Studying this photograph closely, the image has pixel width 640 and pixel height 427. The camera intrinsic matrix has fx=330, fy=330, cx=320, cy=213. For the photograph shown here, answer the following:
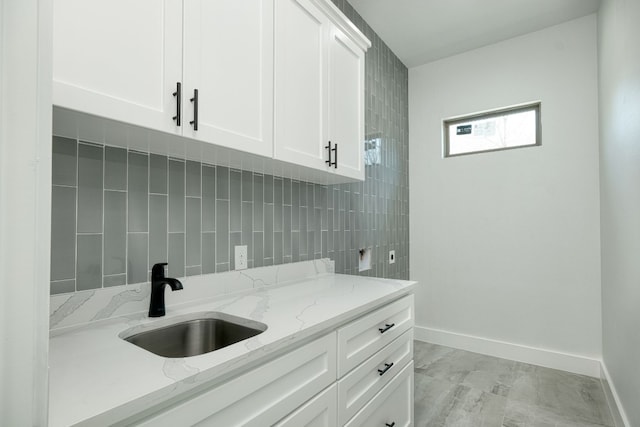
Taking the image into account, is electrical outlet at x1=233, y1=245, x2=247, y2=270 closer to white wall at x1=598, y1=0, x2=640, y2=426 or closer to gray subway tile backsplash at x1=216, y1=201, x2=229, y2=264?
gray subway tile backsplash at x1=216, y1=201, x2=229, y2=264

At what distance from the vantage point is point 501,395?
235cm

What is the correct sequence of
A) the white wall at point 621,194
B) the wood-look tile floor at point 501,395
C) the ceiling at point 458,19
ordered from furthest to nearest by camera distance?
the ceiling at point 458,19
the wood-look tile floor at point 501,395
the white wall at point 621,194

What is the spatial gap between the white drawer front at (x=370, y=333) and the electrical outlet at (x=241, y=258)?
62 centimetres

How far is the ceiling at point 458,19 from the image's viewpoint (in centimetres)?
258

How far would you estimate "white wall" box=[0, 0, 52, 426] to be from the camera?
0.39 m

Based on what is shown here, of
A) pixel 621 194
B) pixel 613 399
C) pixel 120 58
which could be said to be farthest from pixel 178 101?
pixel 613 399

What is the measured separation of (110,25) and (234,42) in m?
0.43

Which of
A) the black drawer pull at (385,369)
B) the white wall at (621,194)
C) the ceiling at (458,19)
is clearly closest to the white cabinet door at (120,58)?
the black drawer pull at (385,369)

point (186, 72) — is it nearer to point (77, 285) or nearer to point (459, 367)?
point (77, 285)

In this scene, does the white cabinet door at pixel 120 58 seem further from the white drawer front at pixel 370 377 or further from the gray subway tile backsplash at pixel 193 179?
the white drawer front at pixel 370 377

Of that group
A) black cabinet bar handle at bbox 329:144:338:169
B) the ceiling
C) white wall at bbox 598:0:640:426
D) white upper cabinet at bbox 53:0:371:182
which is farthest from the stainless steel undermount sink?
the ceiling

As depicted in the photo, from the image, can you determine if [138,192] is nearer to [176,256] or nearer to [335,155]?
[176,256]

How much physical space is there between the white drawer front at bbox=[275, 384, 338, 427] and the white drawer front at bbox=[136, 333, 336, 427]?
0.07 feet

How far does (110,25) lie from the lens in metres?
0.88
